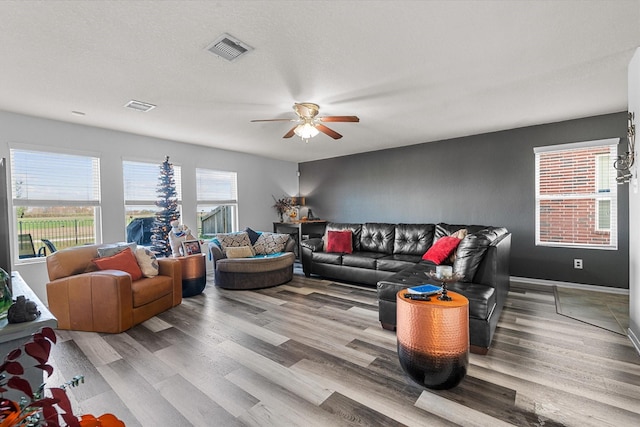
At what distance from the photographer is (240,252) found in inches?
197

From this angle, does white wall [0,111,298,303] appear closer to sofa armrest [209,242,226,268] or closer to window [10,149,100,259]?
window [10,149,100,259]

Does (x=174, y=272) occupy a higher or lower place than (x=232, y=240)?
lower

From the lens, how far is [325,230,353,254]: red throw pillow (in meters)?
5.30

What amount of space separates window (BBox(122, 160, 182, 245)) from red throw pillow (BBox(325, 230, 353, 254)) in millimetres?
3086

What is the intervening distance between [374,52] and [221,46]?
3.94ft

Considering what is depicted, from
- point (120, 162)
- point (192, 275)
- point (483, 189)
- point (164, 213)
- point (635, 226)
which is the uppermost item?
point (120, 162)

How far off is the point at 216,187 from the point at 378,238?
11.2 feet

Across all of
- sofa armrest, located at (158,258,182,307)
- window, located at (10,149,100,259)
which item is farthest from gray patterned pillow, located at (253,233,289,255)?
Result: window, located at (10,149,100,259)

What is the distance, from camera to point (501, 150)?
16.3 ft

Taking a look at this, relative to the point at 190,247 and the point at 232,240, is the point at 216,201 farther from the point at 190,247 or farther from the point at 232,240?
the point at 190,247

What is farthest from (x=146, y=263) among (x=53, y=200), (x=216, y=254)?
(x=53, y=200)

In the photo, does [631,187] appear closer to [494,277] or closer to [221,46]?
[494,277]

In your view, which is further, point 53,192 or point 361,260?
point 361,260

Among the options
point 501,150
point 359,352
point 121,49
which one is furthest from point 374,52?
point 501,150
